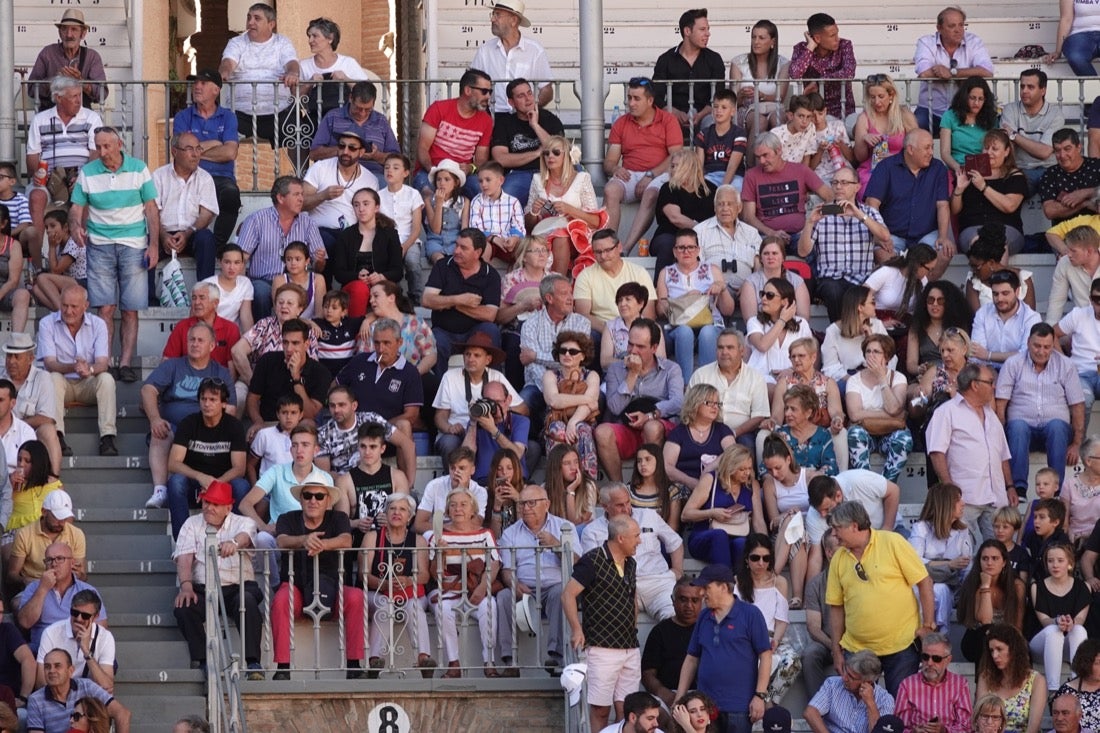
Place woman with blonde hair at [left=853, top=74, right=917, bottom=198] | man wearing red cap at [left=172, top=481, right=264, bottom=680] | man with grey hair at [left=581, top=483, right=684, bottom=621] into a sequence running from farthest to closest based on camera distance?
woman with blonde hair at [left=853, top=74, right=917, bottom=198] < man with grey hair at [left=581, top=483, right=684, bottom=621] < man wearing red cap at [left=172, top=481, right=264, bottom=680]

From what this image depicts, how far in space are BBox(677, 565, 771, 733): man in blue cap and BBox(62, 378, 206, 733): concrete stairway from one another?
282 centimetres

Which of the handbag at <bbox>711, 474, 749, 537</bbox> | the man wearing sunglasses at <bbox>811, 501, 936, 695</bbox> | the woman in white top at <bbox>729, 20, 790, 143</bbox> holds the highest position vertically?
the woman in white top at <bbox>729, 20, 790, 143</bbox>

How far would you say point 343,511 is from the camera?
14.3 meters

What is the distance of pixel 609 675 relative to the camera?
44.3 ft

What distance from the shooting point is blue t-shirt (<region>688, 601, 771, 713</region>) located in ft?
43.8

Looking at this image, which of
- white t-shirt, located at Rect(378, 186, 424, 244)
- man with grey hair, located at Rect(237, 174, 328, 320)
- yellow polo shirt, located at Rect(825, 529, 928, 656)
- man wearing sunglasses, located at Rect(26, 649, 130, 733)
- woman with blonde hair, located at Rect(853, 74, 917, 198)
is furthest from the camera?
woman with blonde hair, located at Rect(853, 74, 917, 198)

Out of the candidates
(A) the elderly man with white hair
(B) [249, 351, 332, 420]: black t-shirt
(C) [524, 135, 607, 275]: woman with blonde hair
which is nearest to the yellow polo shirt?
(A) the elderly man with white hair

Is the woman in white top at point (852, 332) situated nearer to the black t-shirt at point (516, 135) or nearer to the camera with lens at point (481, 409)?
the camera with lens at point (481, 409)

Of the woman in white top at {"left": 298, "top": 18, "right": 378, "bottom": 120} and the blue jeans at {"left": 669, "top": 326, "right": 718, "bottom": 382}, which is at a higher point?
the woman in white top at {"left": 298, "top": 18, "right": 378, "bottom": 120}

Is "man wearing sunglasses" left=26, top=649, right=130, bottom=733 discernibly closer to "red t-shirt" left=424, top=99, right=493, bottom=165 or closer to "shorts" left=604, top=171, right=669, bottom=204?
"red t-shirt" left=424, top=99, right=493, bottom=165

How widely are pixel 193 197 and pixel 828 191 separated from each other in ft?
14.5

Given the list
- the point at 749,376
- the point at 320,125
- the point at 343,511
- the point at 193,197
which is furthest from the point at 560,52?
the point at 343,511

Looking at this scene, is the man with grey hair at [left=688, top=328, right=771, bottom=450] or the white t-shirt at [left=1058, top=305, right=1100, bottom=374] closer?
the man with grey hair at [left=688, top=328, right=771, bottom=450]

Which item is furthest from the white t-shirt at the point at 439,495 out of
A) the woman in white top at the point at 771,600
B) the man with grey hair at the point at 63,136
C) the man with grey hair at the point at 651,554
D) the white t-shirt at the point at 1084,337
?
the man with grey hair at the point at 63,136
